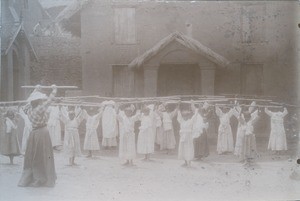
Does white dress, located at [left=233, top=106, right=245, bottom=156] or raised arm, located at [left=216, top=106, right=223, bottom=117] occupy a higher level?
raised arm, located at [left=216, top=106, right=223, bottom=117]

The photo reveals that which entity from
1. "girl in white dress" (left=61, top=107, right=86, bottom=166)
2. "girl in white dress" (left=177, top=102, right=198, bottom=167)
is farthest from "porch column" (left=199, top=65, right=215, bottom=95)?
"girl in white dress" (left=61, top=107, right=86, bottom=166)

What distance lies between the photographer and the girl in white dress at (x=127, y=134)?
594 cm

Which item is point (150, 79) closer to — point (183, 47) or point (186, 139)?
point (183, 47)

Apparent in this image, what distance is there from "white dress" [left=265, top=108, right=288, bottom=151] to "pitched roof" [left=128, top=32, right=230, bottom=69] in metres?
1.15

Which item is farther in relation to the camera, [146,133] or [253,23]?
[253,23]

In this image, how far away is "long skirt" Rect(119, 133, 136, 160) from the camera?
5934mm

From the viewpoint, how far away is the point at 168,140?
19.8ft

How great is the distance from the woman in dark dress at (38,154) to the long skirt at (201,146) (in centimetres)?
202

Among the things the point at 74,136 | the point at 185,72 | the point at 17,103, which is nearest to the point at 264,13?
the point at 185,72

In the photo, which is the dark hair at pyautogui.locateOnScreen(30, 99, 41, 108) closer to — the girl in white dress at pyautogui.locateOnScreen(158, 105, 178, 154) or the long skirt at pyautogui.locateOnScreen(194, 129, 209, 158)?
the girl in white dress at pyautogui.locateOnScreen(158, 105, 178, 154)

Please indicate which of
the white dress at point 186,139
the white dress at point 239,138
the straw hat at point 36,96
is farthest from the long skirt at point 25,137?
the white dress at point 239,138

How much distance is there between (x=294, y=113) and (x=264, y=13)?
1.55 metres

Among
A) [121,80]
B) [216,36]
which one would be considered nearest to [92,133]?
[121,80]

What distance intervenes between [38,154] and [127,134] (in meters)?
1.25
